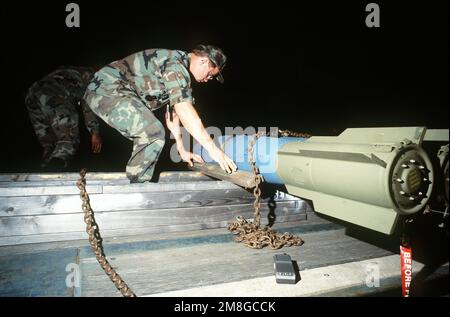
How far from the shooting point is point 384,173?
5.44ft

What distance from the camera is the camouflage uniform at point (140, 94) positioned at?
3.04 m

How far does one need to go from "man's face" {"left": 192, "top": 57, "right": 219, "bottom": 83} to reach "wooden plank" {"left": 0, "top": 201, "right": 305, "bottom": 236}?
1685 millimetres

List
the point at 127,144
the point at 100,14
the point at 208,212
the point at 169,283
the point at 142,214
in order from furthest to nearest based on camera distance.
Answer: the point at 127,144 < the point at 100,14 < the point at 208,212 < the point at 142,214 < the point at 169,283

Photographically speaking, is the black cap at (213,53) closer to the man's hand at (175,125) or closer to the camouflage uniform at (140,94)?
the camouflage uniform at (140,94)

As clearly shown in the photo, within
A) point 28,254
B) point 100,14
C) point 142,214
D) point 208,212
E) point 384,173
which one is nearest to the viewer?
point 384,173

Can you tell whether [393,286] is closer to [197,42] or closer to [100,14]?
[197,42]

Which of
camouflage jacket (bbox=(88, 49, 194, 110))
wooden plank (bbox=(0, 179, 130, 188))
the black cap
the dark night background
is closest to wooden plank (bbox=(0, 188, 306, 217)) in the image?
wooden plank (bbox=(0, 179, 130, 188))

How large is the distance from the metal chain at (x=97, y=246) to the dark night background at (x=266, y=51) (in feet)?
13.5

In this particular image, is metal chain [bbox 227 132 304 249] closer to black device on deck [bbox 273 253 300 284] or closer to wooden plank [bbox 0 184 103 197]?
black device on deck [bbox 273 253 300 284]

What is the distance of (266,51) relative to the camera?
8.85m

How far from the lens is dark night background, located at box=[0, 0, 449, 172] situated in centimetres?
733

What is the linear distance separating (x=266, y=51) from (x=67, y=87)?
6.39m
